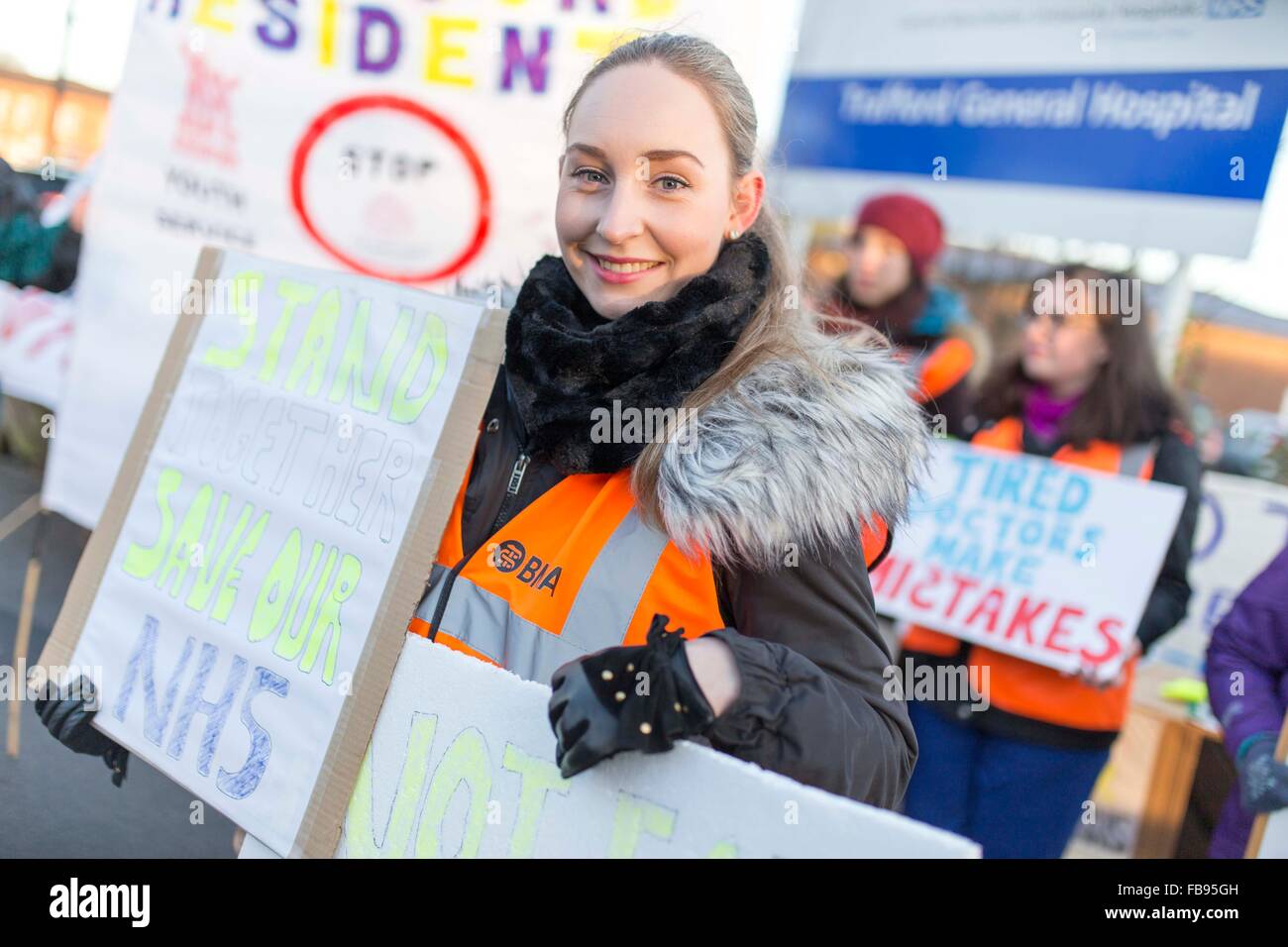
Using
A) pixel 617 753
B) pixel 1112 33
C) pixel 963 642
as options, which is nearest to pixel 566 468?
pixel 617 753

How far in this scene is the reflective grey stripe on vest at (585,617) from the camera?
162 centimetres

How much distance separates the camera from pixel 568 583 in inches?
65.4

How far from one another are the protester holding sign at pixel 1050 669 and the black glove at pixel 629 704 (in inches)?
94.3

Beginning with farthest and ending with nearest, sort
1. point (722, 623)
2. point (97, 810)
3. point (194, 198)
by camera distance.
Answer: point (194, 198) → point (97, 810) → point (722, 623)

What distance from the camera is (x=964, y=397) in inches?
175

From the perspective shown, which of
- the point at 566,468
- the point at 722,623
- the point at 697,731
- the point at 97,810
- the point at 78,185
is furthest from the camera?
the point at 78,185

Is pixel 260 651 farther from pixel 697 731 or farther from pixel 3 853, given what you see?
pixel 697 731

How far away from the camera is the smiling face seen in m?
1.76

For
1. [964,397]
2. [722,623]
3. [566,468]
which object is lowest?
[722,623]

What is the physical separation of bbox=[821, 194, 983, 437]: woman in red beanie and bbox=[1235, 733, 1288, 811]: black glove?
2045mm

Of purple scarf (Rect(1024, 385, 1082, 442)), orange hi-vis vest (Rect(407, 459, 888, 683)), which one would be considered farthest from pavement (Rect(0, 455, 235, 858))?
purple scarf (Rect(1024, 385, 1082, 442))

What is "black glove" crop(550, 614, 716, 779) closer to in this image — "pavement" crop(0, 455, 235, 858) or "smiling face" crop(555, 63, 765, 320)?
"smiling face" crop(555, 63, 765, 320)

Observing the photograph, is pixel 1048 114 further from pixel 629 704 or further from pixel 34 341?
pixel 629 704

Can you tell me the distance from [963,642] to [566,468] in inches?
93.5
